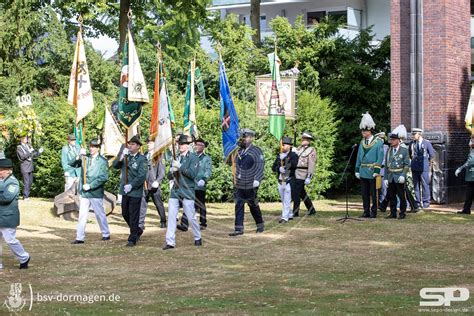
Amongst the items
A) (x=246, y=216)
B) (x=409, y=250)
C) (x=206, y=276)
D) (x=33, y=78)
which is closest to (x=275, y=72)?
(x=246, y=216)

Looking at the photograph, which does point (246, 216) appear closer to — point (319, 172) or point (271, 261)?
point (319, 172)

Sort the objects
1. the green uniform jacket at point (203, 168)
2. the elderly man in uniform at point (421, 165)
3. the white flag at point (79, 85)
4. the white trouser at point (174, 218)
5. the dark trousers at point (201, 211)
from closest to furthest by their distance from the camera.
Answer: the white trouser at point (174, 218)
the white flag at point (79, 85)
the green uniform jacket at point (203, 168)
the dark trousers at point (201, 211)
the elderly man in uniform at point (421, 165)

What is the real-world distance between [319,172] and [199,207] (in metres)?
7.97

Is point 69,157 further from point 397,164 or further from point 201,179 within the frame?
point 397,164

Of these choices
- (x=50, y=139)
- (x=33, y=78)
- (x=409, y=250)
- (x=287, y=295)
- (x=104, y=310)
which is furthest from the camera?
(x=33, y=78)

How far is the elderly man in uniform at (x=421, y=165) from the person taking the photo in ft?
71.7

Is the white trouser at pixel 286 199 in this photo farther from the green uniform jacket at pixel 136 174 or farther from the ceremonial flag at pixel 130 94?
the green uniform jacket at pixel 136 174

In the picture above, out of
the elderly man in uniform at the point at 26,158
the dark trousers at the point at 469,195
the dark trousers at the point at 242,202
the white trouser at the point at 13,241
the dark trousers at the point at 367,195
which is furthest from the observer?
the elderly man in uniform at the point at 26,158

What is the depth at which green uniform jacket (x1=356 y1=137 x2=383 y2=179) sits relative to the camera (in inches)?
778

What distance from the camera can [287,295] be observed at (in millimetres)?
10672

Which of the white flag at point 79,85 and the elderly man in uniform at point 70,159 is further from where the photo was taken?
the elderly man in uniform at point 70,159

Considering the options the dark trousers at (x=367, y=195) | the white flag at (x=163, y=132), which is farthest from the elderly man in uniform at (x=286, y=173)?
the white flag at (x=163, y=132)

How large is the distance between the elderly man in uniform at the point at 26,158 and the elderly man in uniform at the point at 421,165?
10341 mm

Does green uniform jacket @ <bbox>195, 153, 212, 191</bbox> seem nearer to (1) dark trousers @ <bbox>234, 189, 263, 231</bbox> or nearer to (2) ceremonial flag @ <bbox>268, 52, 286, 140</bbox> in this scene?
(1) dark trousers @ <bbox>234, 189, 263, 231</bbox>
